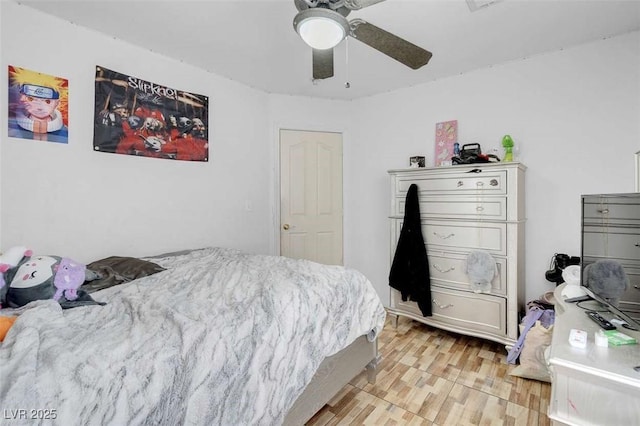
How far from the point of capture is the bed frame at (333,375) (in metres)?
1.38

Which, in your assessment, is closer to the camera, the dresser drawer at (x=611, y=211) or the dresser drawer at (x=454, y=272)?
the dresser drawer at (x=611, y=211)

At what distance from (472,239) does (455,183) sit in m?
0.50

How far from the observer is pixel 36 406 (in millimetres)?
700

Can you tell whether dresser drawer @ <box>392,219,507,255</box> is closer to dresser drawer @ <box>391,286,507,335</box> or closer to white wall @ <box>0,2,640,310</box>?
dresser drawer @ <box>391,286,507,335</box>

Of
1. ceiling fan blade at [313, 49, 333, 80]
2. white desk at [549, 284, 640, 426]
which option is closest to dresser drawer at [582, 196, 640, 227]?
white desk at [549, 284, 640, 426]

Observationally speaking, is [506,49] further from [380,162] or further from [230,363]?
[230,363]

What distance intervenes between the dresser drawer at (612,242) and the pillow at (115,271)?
2453 millimetres

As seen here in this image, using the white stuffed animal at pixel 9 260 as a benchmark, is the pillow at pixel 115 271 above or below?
below

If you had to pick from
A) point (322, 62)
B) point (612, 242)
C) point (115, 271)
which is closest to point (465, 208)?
point (612, 242)

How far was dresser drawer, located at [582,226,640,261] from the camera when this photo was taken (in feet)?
3.83

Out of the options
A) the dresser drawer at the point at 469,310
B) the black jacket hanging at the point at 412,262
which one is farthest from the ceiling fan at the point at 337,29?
the dresser drawer at the point at 469,310

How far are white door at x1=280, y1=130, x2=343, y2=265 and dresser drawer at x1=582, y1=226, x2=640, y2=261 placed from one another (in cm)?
246

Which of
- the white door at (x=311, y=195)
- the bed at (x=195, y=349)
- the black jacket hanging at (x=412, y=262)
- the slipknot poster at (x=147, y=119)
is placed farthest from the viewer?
the white door at (x=311, y=195)

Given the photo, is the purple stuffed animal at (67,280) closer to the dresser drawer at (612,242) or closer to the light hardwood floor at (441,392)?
the light hardwood floor at (441,392)
